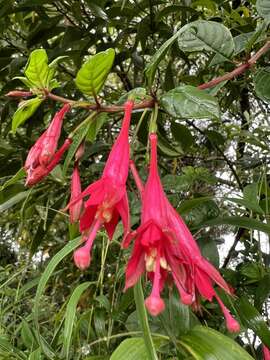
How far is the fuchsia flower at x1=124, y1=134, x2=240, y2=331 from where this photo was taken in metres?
0.42

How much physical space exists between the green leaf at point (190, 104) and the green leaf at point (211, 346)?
225 millimetres

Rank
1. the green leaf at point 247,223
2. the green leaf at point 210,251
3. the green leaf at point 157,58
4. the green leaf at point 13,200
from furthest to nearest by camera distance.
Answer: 1. the green leaf at point 13,200
2. the green leaf at point 210,251
3. the green leaf at point 247,223
4. the green leaf at point 157,58

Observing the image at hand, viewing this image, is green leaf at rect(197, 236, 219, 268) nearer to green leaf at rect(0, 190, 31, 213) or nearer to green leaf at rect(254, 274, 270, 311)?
green leaf at rect(254, 274, 270, 311)

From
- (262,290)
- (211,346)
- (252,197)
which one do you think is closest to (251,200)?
(252,197)

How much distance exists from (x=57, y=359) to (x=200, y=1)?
609 millimetres

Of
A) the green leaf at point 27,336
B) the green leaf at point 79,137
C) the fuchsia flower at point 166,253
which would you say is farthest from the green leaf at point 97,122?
the green leaf at point 27,336

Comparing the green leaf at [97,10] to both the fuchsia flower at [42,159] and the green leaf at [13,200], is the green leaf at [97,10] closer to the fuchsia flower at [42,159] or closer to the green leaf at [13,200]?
the green leaf at [13,200]

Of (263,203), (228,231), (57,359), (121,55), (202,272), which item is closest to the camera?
(202,272)

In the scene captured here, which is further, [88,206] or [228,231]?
[228,231]

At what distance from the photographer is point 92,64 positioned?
0.48 meters

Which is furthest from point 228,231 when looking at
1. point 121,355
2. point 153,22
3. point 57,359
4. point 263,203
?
point 121,355

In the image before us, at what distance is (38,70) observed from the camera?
1.67 feet

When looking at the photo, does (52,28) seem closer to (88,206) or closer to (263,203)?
(263,203)

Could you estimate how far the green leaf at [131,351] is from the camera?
19.9 inches
